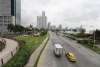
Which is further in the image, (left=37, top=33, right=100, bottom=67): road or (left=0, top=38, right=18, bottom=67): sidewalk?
(left=37, top=33, right=100, bottom=67): road

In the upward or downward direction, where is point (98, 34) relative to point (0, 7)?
downward

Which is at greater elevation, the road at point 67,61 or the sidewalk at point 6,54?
the sidewalk at point 6,54

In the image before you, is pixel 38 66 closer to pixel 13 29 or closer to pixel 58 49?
pixel 58 49

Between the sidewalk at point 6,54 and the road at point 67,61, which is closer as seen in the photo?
the sidewalk at point 6,54

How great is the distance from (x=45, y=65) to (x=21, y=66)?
7.98 m

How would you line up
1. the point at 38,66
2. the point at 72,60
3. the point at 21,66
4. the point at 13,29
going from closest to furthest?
the point at 21,66 < the point at 38,66 < the point at 72,60 < the point at 13,29

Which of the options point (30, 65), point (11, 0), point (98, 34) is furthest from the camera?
point (11, 0)

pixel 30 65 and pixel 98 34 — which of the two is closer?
pixel 30 65

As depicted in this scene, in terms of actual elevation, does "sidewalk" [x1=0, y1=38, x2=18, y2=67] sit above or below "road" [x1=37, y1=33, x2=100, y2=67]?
above

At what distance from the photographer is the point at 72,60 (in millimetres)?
36125

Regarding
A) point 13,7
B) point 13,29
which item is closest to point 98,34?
point 13,29

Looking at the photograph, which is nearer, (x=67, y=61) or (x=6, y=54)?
(x=67, y=61)

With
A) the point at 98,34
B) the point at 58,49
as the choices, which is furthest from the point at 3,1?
the point at 58,49

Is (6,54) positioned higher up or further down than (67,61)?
higher up
